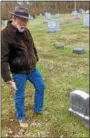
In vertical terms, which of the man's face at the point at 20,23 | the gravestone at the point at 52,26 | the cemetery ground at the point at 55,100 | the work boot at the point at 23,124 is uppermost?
the man's face at the point at 20,23

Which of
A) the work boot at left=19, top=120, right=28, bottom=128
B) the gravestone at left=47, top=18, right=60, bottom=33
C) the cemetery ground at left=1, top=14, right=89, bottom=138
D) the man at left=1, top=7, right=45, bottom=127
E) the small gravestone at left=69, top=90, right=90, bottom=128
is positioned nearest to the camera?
the man at left=1, top=7, right=45, bottom=127

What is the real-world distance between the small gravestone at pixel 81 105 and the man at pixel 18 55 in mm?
576

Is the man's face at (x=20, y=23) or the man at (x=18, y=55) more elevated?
the man's face at (x=20, y=23)

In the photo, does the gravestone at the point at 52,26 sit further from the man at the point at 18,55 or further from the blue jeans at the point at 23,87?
the man at the point at 18,55

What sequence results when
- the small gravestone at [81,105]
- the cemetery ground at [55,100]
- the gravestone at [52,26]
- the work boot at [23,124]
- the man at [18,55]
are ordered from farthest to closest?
1. the gravestone at [52,26]
2. the work boot at [23,124]
3. the cemetery ground at [55,100]
4. the small gravestone at [81,105]
5. the man at [18,55]

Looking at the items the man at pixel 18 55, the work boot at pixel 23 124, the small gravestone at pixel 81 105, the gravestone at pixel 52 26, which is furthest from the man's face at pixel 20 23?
the gravestone at pixel 52 26

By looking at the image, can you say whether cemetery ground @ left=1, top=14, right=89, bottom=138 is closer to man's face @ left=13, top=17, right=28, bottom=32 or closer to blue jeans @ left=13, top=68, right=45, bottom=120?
blue jeans @ left=13, top=68, right=45, bottom=120

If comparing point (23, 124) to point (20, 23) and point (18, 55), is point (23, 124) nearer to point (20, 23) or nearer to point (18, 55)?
point (18, 55)

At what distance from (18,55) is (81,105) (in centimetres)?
125

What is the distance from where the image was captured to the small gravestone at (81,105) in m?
4.95

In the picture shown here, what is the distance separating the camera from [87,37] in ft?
51.3

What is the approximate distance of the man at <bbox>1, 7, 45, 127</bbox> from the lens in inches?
188

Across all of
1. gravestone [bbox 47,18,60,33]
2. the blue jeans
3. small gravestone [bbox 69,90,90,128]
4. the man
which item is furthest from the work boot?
gravestone [bbox 47,18,60,33]

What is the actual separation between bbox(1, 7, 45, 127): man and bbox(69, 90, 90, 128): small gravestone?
0.58 m
